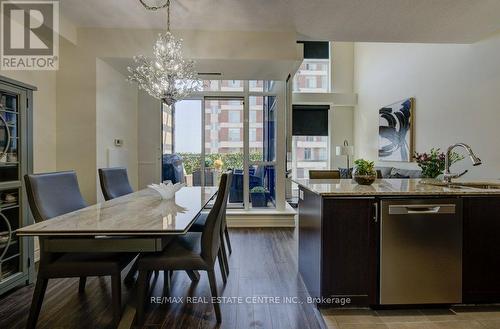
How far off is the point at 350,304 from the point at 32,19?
407 centimetres

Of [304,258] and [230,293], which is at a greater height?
[304,258]

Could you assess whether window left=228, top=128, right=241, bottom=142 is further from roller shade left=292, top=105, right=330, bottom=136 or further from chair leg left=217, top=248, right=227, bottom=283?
roller shade left=292, top=105, right=330, bottom=136

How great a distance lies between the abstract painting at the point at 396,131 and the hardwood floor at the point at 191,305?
358 centimetres

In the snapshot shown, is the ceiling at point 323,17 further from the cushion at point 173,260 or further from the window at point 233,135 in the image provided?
the cushion at point 173,260

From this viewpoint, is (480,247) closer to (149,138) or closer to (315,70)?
(149,138)

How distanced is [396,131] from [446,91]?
143cm

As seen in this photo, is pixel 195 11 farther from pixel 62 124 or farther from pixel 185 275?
pixel 185 275

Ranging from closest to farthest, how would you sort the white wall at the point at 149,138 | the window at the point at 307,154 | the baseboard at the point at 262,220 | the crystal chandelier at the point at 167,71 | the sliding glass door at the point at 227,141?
1. the crystal chandelier at the point at 167,71
2. the baseboard at the point at 262,220
3. the white wall at the point at 149,138
4. the sliding glass door at the point at 227,141
5. the window at the point at 307,154

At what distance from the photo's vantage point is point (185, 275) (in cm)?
271

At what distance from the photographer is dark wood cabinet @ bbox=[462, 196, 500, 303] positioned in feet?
6.74

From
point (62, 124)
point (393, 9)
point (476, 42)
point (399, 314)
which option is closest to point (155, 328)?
point (399, 314)

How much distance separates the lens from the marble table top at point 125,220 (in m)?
1.53

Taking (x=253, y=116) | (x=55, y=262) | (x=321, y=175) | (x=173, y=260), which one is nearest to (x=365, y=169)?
(x=321, y=175)

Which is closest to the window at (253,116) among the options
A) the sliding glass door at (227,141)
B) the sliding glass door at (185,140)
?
the sliding glass door at (227,141)
